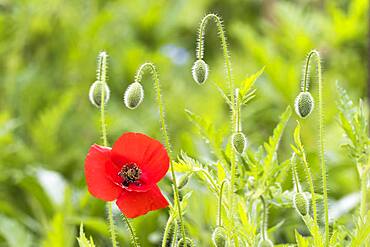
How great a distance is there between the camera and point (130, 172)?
1.08m

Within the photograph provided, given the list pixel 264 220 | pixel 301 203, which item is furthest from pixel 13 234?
pixel 301 203

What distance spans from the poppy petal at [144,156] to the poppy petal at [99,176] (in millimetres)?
16

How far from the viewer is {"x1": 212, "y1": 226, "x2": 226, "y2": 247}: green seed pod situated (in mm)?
1034

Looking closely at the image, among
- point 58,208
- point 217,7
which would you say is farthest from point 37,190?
point 217,7

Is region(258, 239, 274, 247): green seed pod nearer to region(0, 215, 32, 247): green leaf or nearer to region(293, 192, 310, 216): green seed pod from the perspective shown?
region(293, 192, 310, 216): green seed pod

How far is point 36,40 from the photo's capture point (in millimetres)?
2975

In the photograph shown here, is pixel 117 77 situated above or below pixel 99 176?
above

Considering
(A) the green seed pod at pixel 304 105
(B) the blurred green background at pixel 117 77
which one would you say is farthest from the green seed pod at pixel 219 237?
(B) the blurred green background at pixel 117 77

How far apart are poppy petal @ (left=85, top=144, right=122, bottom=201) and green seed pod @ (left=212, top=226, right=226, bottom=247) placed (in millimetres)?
130

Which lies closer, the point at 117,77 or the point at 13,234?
the point at 13,234

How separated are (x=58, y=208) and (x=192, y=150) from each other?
1.20 ft

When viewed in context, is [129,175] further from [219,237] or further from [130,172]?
[219,237]

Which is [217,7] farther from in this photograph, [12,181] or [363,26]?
[12,181]

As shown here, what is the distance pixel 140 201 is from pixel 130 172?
40 millimetres
